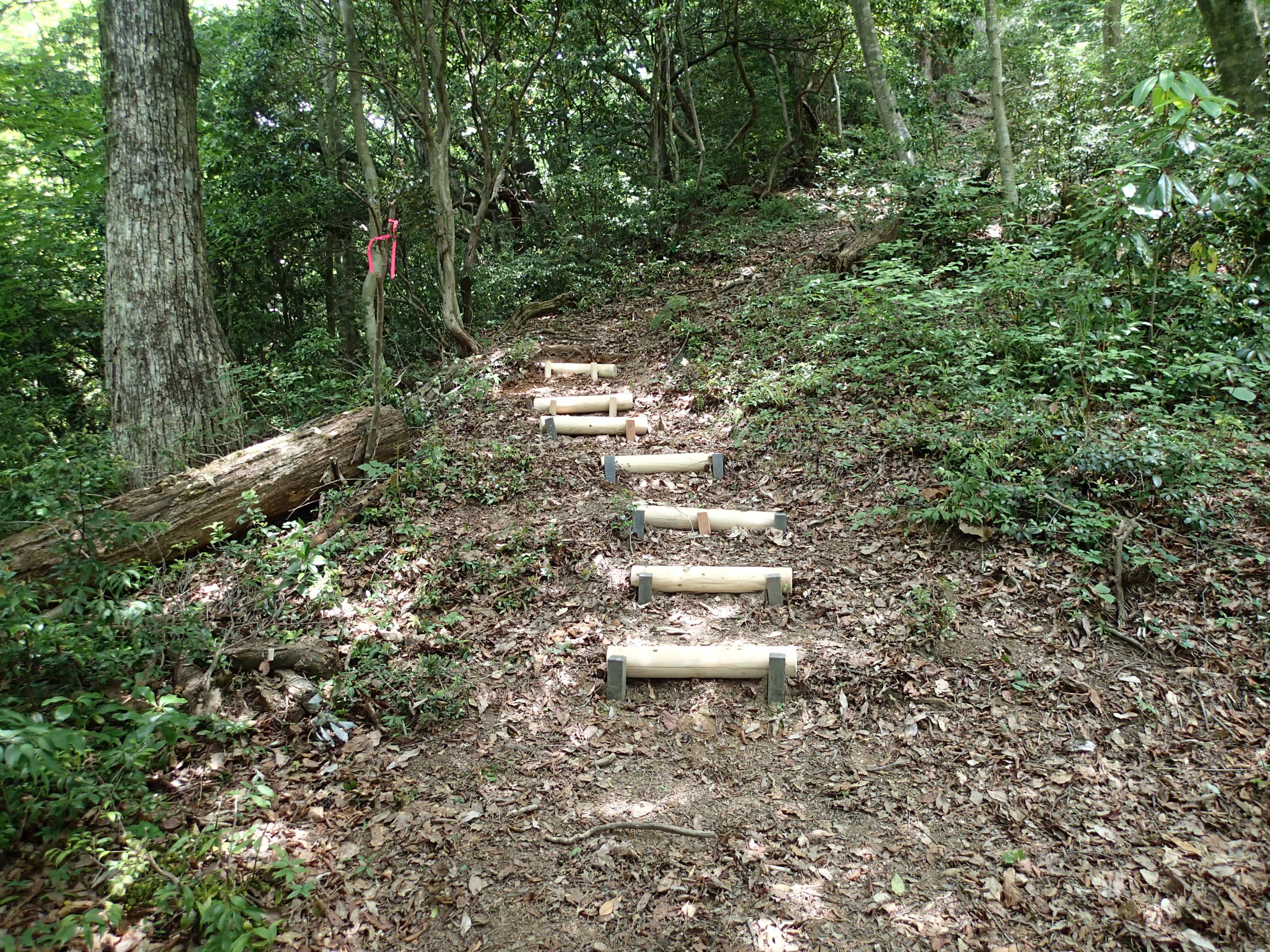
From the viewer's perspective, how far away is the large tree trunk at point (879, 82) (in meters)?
10.6

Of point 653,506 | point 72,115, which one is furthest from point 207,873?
point 72,115

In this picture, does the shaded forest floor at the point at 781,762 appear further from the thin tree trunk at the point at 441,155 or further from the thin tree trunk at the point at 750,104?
the thin tree trunk at the point at 750,104

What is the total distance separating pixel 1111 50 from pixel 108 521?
47.6 ft

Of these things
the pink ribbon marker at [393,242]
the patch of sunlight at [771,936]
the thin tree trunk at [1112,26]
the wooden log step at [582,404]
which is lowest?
the patch of sunlight at [771,936]

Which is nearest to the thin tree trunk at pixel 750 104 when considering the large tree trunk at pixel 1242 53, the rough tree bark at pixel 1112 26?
the rough tree bark at pixel 1112 26

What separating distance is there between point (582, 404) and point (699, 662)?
403cm

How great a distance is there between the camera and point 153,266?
5.82 meters

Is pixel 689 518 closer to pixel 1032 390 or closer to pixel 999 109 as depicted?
pixel 1032 390

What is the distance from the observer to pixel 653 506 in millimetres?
5371

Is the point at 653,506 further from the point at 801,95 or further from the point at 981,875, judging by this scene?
the point at 801,95

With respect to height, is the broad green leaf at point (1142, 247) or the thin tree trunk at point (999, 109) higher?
the thin tree trunk at point (999, 109)

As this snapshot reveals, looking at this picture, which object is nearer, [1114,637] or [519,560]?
[1114,637]

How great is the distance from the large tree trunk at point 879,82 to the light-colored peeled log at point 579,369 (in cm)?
581

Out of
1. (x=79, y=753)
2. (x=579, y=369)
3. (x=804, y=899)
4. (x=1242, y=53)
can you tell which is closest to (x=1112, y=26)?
(x=1242, y=53)
